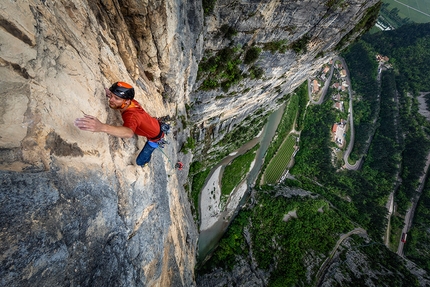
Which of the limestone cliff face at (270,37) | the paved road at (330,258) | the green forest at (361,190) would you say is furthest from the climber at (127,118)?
the paved road at (330,258)

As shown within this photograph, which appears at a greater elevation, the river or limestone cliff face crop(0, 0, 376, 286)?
limestone cliff face crop(0, 0, 376, 286)

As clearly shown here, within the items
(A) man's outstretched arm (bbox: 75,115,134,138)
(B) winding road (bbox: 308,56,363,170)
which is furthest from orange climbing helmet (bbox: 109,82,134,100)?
(B) winding road (bbox: 308,56,363,170)

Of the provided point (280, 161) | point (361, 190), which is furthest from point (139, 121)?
point (361, 190)

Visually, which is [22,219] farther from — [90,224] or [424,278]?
[424,278]

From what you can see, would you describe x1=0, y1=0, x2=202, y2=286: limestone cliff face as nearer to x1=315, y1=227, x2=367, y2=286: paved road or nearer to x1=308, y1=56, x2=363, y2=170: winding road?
x1=315, y1=227, x2=367, y2=286: paved road

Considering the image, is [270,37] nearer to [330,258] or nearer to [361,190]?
[330,258]

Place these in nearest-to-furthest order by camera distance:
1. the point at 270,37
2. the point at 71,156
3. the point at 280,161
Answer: the point at 71,156, the point at 270,37, the point at 280,161
